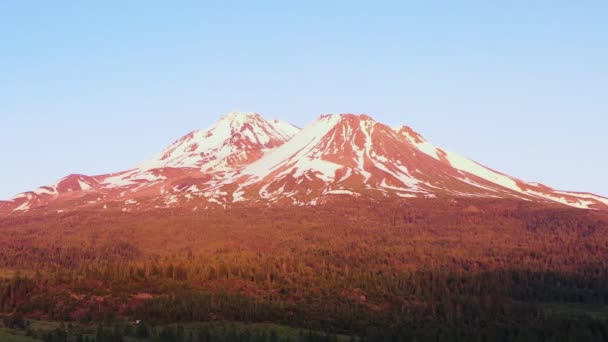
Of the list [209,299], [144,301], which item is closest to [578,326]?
[209,299]

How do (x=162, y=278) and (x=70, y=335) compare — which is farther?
(x=162, y=278)

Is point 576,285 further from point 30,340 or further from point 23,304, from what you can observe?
point 30,340

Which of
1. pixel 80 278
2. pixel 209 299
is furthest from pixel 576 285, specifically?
pixel 80 278

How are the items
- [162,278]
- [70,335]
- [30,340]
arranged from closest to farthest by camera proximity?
[30,340], [70,335], [162,278]

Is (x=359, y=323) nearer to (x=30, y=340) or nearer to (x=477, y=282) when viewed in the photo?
(x=477, y=282)

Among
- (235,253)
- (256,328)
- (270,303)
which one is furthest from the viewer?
(235,253)

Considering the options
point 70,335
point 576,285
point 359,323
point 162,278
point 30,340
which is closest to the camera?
point 30,340

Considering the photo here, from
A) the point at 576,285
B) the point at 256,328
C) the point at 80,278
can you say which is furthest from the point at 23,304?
the point at 576,285

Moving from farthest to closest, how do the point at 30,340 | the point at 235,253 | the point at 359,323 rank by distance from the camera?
the point at 235,253
the point at 359,323
the point at 30,340

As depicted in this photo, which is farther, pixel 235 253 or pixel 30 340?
pixel 235 253
